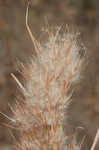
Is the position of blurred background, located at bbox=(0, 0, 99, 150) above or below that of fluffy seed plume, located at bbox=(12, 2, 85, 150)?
below

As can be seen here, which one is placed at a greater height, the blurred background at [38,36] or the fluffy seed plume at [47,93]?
the fluffy seed plume at [47,93]

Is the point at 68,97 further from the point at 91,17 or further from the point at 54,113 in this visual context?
the point at 91,17

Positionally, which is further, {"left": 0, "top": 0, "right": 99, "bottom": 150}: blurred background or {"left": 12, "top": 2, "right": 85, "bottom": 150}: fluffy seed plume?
{"left": 0, "top": 0, "right": 99, "bottom": 150}: blurred background

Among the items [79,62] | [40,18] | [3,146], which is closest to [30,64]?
[79,62]

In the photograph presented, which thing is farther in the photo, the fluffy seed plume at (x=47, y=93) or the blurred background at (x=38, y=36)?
the blurred background at (x=38, y=36)
